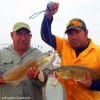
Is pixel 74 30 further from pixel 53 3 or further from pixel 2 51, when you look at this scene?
pixel 2 51

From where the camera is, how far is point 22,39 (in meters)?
7.02

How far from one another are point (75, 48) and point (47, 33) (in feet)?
2.23

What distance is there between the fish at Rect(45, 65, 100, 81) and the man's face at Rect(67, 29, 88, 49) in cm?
59

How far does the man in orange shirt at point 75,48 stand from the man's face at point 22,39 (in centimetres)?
40

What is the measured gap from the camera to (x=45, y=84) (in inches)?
269

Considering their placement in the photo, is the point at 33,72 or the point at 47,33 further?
the point at 47,33

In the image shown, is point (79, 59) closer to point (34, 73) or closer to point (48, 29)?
point (34, 73)

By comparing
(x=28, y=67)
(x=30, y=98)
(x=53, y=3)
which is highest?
(x=53, y=3)

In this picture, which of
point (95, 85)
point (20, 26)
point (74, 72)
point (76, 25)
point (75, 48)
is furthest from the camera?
point (20, 26)

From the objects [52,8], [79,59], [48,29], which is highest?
[52,8]

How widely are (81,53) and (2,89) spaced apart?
1382 mm

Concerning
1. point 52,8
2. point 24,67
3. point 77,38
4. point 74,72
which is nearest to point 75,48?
point 77,38

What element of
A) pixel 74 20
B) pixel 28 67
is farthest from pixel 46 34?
pixel 28 67

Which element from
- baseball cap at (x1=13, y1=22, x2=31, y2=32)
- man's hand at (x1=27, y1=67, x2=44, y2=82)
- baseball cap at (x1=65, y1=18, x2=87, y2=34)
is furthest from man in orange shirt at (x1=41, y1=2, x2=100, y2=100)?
man's hand at (x1=27, y1=67, x2=44, y2=82)
